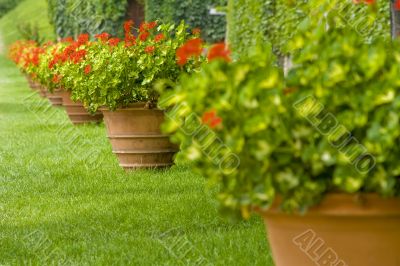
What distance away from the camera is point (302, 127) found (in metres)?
3.50

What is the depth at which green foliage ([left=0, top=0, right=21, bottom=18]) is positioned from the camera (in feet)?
227

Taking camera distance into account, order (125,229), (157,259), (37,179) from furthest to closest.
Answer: (37,179)
(125,229)
(157,259)

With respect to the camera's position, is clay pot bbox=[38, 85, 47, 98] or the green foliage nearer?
clay pot bbox=[38, 85, 47, 98]

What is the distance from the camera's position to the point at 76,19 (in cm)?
3153

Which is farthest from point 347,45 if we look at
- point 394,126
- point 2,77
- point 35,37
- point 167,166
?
point 35,37

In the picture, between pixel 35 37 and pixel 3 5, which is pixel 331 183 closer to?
pixel 35 37

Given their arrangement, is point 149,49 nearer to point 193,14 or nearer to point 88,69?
point 88,69

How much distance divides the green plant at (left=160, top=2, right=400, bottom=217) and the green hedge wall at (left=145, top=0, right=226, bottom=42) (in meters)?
23.6

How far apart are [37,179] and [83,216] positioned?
6.99 ft

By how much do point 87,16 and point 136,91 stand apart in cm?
2324

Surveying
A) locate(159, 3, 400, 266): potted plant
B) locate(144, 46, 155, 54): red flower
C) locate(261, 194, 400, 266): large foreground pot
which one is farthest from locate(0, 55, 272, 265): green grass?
locate(159, 3, 400, 266): potted plant

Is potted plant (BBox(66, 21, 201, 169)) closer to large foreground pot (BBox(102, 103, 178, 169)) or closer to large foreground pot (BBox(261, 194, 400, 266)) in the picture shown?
large foreground pot (BBox(102, 103, 178, 169))

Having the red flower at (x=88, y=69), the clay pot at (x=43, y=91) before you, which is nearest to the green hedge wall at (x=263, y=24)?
the clay pot at (x=43, y=91)

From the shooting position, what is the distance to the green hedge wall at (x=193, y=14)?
28016mm
